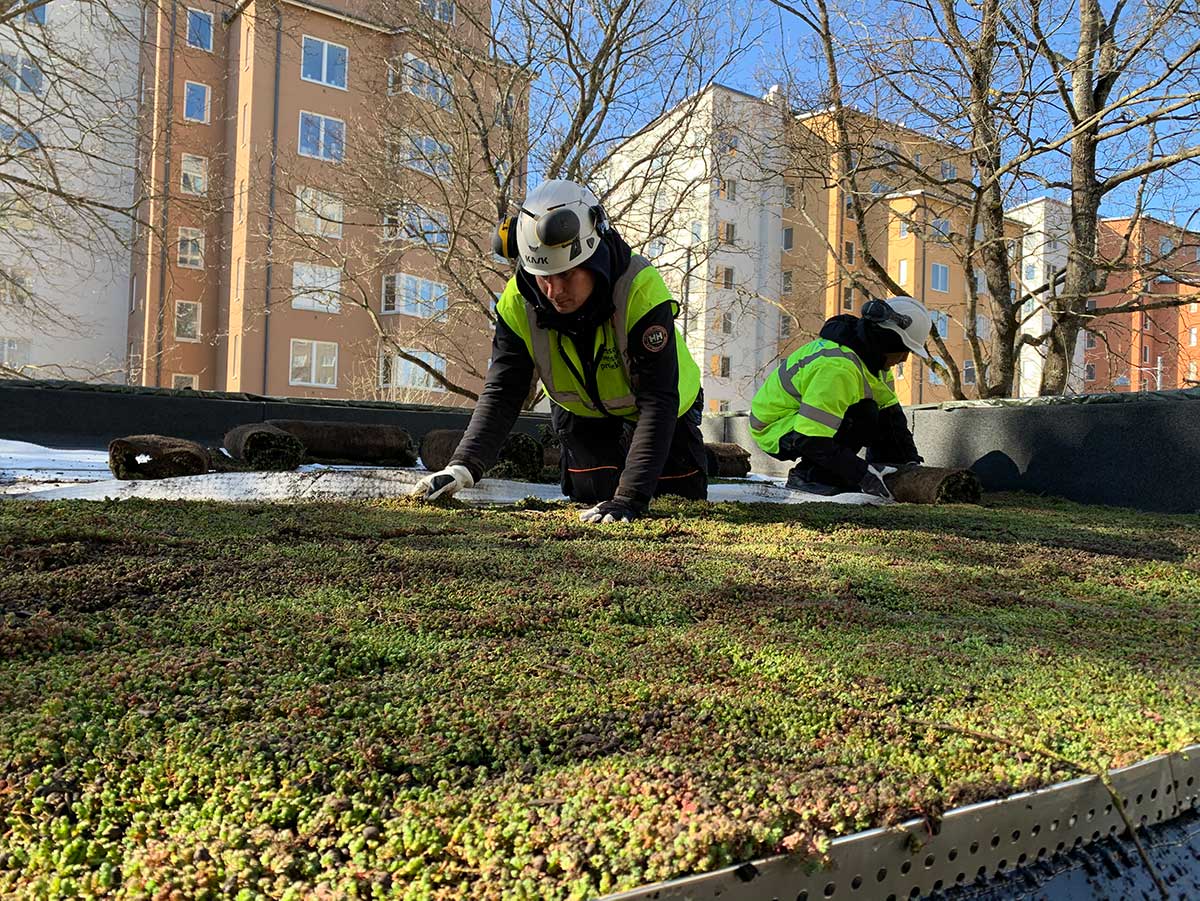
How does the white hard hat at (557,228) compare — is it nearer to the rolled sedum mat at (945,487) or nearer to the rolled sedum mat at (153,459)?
the rolled sedum mat at (153,459)

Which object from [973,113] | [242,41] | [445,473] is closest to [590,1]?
[973,113]

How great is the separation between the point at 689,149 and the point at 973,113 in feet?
11.8

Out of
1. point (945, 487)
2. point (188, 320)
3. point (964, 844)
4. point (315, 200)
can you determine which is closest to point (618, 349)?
point (945, 487)

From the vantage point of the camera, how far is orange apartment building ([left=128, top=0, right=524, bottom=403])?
26.2 feet

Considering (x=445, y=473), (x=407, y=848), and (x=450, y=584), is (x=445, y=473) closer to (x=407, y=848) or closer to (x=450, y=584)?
(x=450, y=584)

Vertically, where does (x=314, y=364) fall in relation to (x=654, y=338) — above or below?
above

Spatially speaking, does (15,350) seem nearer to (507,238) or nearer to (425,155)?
(425,155)

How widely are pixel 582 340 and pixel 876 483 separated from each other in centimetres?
221

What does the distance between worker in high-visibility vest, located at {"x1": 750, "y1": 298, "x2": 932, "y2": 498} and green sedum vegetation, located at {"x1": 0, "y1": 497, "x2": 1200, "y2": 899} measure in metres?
2.34

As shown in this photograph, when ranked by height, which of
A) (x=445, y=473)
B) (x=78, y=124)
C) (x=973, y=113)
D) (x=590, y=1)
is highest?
(x=590, y=1)

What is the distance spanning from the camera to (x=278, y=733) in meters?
0.97

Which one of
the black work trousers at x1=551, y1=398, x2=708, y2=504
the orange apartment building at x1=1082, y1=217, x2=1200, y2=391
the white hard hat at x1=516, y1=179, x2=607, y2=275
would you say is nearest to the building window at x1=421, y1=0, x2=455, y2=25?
the black work trousers at x1=551, y1=398, x2=708, y2=504

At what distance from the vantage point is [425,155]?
8055mm

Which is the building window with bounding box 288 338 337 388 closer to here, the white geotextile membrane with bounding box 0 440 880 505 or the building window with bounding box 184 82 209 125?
the building window with bounding box 184 82 209 125
